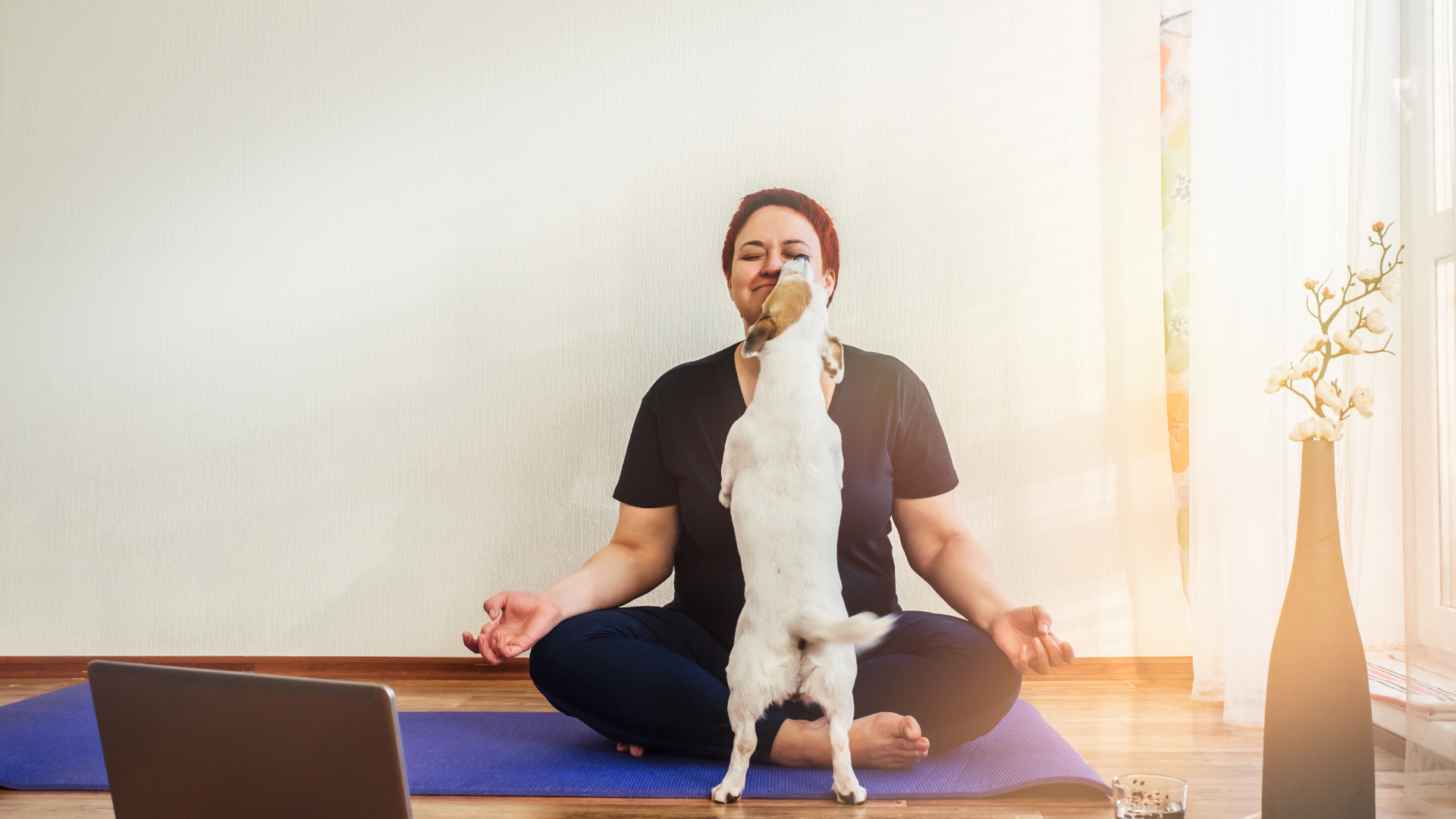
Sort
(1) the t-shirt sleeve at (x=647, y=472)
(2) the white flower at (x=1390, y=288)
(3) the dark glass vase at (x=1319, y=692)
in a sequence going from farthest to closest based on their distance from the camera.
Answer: (1) the t-shirt sleeve at (x=647, y=472) < (2) the white flower at (x=1390, y=288) < (3) the dark glass vase at (x=1319, y=692)

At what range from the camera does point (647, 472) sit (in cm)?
180

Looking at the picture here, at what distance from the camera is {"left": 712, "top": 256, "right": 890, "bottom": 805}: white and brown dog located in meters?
1.41

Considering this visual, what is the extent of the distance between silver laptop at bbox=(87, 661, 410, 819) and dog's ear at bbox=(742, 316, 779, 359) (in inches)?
41.4

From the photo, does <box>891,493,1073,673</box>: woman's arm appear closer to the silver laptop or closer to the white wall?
the white wall

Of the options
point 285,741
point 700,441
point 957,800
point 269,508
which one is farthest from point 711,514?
point 269,508

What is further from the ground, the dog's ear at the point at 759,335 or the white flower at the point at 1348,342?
the dog's ear at the point at 759,335

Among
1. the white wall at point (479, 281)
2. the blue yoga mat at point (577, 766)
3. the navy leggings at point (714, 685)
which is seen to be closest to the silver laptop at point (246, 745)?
the blue yoga mat at point (577, 766)

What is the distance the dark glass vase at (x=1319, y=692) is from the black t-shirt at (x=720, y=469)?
2.37ft

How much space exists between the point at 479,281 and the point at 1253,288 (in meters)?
1.84

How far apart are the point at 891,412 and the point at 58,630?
7.41 feet

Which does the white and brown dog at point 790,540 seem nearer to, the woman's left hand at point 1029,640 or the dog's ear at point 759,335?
the dog's ear at point 759,335

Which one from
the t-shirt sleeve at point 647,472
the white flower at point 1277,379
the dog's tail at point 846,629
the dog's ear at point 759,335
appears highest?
the dog's ear at point 759,335

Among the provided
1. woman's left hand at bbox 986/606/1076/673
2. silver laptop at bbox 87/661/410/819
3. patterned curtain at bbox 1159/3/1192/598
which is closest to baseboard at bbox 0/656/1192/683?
patterned curtain at bbox 1159/3/1192/598

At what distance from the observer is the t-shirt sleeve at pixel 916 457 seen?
1.74m
